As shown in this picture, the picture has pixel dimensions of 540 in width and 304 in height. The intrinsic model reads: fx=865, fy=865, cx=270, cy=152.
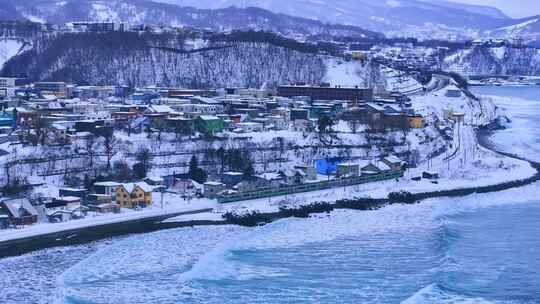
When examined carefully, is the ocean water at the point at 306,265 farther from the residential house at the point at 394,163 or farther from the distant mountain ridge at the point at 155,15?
the distant mountain ridge at the point at 155,15

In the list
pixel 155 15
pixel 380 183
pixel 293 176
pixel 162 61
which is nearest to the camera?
pixel 293 176

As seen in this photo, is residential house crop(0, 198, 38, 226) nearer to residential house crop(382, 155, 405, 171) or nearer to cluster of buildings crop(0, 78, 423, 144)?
cluster of buildings crop(0, 78, 423, 144)

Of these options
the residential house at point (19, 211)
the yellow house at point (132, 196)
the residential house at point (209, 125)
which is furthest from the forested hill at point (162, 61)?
the residential house at point (19, 211)

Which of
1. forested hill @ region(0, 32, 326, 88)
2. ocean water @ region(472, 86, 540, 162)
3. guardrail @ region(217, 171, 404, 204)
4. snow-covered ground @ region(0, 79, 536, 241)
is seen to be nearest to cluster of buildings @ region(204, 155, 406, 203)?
guardrail @ region(217, 171, 404, 204)

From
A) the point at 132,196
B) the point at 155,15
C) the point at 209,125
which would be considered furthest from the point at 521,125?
the point at 155,15

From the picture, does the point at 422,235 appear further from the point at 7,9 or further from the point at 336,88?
the point at 7,9

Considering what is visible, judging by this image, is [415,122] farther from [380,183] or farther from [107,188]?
[107,188]
